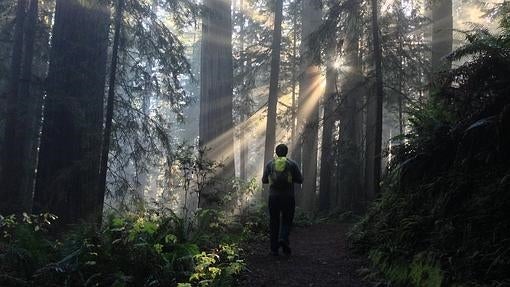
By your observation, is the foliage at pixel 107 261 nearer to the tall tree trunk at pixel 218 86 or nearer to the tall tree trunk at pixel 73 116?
the tall tree trunk at pixel 73 116

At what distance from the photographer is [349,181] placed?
17.0 metres

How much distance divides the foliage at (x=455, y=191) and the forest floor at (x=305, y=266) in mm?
421

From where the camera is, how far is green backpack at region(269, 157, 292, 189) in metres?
8.30

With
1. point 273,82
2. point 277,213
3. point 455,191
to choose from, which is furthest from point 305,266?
point 273,82

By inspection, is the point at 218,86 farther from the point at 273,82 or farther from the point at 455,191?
the point at 455,191

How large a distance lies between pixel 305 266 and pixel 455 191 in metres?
2.75

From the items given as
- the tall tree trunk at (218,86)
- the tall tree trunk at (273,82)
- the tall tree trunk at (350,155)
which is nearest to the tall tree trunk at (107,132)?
the tall tree trunk at (218,86)

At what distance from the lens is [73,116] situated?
9.49 m

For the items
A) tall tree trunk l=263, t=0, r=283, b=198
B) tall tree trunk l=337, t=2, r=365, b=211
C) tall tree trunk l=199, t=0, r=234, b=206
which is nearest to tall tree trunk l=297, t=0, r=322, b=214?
tall tree trunk l=263, t=0, r=283, b=198

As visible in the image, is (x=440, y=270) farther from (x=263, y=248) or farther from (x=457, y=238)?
(x=263, y=248)

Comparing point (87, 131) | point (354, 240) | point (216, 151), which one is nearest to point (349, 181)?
point (216, 151)

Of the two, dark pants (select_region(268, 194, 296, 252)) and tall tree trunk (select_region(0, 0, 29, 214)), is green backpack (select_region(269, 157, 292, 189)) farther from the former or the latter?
tall tree trunk (select_region(0, 0, 29, 214))

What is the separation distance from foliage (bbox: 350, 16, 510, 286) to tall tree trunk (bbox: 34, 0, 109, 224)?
5.43 meters

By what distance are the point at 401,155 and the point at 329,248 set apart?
2604 millimetres
